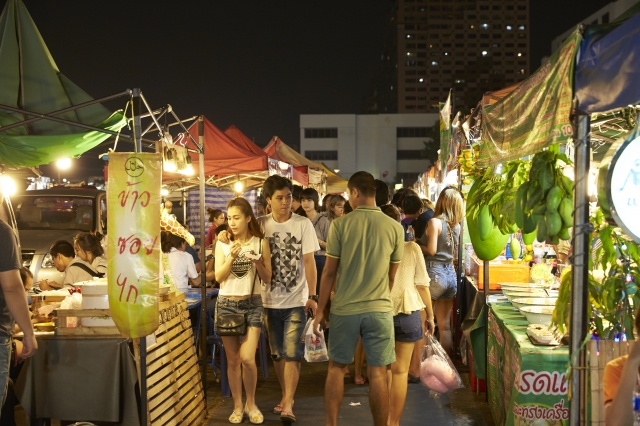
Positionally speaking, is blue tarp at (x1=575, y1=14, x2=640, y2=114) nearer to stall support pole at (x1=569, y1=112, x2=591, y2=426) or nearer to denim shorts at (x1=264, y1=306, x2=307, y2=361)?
stall support pole at (x1=569, y1=112, x2=591, y2=426)

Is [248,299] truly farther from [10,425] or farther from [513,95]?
[513,95]

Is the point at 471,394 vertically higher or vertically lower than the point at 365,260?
lower

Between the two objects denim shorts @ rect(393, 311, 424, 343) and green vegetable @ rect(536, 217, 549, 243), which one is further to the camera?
denim shorts @ rect(393, 311, 424, 343)

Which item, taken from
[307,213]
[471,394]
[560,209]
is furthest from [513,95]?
[307,213]

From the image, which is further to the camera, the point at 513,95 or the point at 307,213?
the point at 307,213

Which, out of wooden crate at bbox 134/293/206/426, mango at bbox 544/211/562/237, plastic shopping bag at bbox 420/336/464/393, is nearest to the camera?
mango at bbox 544/211/562/237

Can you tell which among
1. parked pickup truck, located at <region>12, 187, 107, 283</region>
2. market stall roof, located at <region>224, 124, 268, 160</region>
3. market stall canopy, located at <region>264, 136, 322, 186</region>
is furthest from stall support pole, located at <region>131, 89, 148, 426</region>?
market stall canopy, located at <region>264, 136, 322, 186</region>

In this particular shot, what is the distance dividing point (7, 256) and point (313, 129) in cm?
8158

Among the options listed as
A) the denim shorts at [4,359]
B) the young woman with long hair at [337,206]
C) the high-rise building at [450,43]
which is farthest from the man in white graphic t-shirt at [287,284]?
the high-rise building at [450,43]

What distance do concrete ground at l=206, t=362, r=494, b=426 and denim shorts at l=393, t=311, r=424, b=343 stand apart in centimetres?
100

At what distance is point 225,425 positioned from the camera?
591cm

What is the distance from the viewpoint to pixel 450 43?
499ft

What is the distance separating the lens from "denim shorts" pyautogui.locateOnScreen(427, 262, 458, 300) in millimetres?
7938

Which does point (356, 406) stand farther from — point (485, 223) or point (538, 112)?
point (538, 112)
